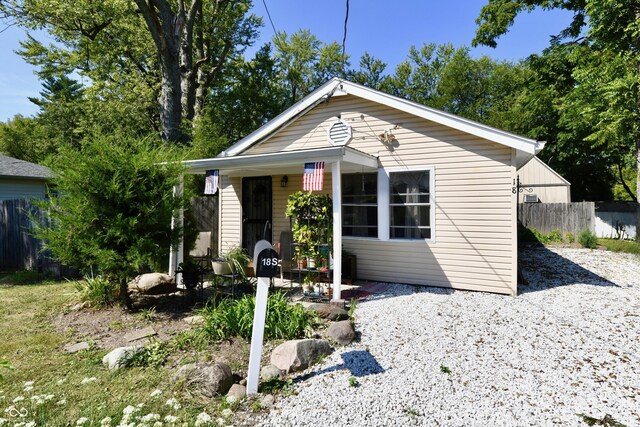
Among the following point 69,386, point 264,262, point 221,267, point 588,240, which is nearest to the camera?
point 264,262

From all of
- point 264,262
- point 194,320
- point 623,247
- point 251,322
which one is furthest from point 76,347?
point 623,247

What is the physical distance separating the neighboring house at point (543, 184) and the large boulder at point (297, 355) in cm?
1809

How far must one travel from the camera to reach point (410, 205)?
6930 millimetres

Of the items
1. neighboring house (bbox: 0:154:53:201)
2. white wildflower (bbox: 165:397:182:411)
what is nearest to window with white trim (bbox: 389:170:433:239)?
white wildflower (bbox: 165:397:182:411)

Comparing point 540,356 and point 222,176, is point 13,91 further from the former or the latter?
point 540,356

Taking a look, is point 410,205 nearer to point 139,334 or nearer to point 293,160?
point 293,160

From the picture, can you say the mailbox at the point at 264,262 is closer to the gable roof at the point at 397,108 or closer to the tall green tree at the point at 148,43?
the gable roof at the point at 397,108

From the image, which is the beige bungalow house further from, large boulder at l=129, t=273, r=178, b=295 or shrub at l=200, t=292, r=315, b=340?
shrub at l=200, t=292, r=315, b=340

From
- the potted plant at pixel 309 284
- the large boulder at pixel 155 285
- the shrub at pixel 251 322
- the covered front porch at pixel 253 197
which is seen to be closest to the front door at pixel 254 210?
the covered front porch at pixel 253 197

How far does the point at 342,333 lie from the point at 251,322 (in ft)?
3.75

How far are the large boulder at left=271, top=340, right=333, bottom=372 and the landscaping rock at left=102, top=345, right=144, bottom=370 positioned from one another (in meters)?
1.53

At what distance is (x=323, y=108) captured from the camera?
7.94m

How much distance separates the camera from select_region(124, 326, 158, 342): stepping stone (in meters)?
4.34

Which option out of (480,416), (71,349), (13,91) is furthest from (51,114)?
(480,416)
